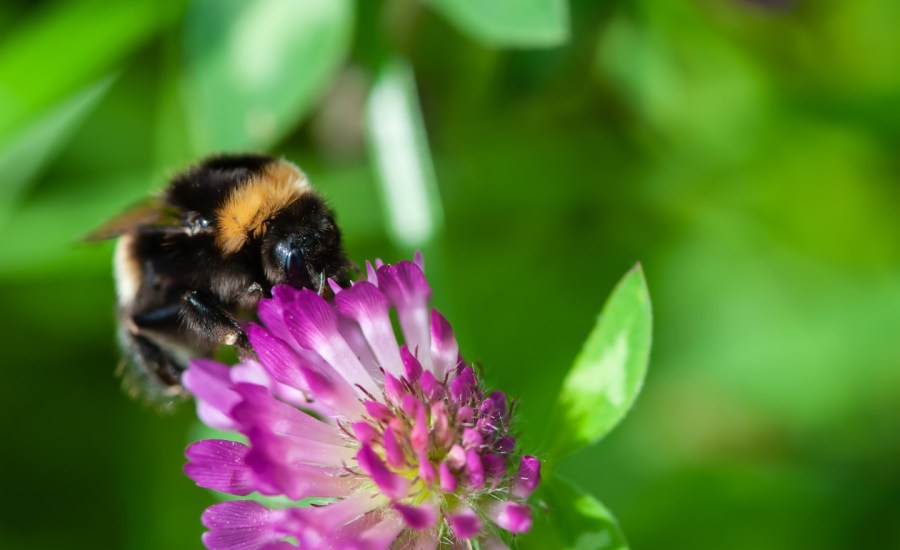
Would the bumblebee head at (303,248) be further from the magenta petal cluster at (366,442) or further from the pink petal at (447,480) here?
the pink petal at (447,480)

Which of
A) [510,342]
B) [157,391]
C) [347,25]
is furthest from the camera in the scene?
[510,342]

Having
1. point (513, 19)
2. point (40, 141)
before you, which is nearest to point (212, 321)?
point (513, 19)

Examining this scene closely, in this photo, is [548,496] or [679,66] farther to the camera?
[679,66]

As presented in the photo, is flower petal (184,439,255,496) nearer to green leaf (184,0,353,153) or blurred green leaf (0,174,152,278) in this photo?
green leaf (184,0,353,153)

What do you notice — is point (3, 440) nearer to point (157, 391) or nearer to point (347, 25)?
point (157, 391)

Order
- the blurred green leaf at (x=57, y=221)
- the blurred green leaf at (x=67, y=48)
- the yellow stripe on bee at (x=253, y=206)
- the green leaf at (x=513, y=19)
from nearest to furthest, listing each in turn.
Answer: the yellow stripe on bee at (x=253, y=206)
the green leaf at (x=513, y=19)
the blurred green leaf at (x=67, y=48)
the blurred green leaf at (x=57, y=221)

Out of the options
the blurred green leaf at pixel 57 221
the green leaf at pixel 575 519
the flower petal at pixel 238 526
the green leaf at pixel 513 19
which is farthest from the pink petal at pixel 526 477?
the blurred green leaf at pixel 57 221

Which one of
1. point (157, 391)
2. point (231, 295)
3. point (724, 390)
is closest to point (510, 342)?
point (724, 390)
